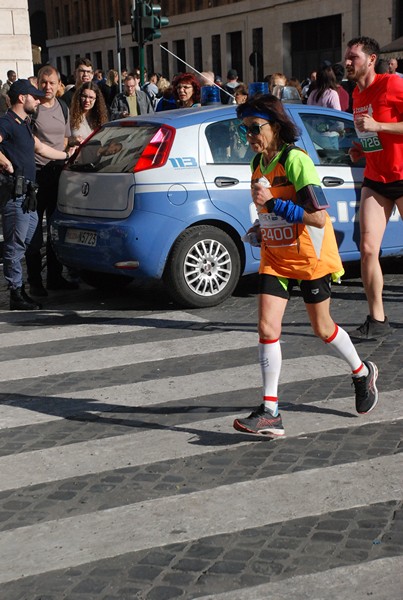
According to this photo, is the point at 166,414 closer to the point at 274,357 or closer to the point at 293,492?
the point at 274,357

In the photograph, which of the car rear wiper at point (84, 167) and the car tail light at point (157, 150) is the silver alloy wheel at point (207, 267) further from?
the car rear wiper at point (84, 167)

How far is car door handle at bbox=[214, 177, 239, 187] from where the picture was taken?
869cm

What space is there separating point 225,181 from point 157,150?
1.98 ft

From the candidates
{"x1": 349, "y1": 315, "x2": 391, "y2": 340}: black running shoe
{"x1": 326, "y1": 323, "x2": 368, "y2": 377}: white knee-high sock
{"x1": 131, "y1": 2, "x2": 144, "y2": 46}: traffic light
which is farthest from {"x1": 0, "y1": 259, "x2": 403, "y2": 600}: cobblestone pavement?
{"x1": 131, "y1": 2, "x2": 144, "y2": 46}: traffic light

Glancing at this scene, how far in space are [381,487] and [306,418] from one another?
3.57 feet

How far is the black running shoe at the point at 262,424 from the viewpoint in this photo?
5352 mm

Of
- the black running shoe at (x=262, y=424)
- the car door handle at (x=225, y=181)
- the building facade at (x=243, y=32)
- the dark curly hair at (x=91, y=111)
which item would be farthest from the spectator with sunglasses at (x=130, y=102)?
the building facade at (x=243, y=32)

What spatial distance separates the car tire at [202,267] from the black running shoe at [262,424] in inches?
129

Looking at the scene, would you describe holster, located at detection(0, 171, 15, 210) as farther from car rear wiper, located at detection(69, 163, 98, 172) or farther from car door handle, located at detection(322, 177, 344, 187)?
car door handle, located at detection(322, 177, 344, 187)

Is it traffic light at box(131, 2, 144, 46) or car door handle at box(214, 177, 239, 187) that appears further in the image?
traffic light at box(131, 2, 144, 46)

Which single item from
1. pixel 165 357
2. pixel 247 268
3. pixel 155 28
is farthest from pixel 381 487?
pixel 155 28

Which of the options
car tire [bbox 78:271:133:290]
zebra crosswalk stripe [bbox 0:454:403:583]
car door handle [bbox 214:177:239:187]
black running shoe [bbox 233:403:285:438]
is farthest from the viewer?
car tire [bbox 78:271:133:290]

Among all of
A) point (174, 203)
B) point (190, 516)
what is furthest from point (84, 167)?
point (190, 516)

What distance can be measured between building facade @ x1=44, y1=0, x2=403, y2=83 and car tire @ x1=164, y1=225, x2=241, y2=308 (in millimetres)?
24685
